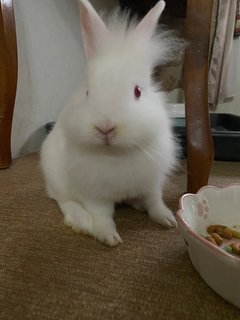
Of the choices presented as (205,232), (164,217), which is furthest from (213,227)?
(164,217)

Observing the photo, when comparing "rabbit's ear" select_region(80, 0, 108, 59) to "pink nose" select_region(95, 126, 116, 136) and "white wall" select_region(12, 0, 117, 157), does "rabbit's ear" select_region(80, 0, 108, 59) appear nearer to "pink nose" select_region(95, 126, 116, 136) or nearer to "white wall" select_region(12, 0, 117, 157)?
"pink nose" select_region(95, 126, 116, 136)

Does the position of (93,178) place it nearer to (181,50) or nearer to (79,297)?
(79,297)

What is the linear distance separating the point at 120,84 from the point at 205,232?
371 mm

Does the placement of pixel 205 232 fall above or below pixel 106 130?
below

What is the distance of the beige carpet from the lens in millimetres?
583

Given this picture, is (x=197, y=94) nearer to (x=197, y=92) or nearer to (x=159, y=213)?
(x=197, y=92)

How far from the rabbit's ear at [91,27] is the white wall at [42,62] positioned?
0.79m

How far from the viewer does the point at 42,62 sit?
1.65 m

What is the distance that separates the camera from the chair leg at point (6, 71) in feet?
4.05

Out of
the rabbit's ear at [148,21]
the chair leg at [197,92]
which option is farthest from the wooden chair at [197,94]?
the rabbit's ear at [148,21]

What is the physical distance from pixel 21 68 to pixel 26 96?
122 mm

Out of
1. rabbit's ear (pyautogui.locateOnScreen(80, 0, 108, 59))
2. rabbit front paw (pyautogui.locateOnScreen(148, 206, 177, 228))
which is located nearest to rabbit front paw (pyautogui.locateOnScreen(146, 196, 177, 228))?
rabbit front paw (pyautogui.locateOnScreen(148, 206, 177, 228))

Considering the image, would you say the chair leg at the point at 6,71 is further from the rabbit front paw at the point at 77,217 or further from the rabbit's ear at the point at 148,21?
the rabbit's ear at the point at 148,21

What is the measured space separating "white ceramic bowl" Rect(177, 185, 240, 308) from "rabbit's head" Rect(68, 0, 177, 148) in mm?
178
